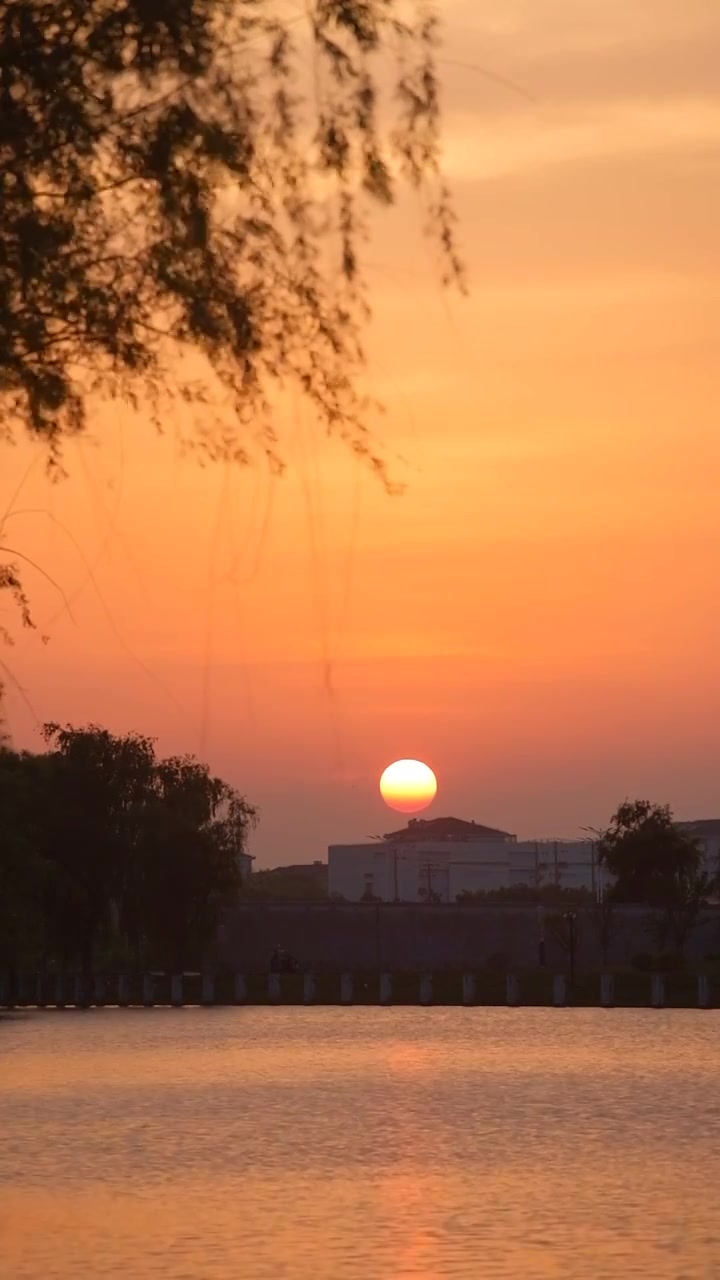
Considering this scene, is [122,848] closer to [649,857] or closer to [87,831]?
[87,831]

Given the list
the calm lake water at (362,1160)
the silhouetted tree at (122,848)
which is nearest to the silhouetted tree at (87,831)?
the silhouetted tree at (122,848)

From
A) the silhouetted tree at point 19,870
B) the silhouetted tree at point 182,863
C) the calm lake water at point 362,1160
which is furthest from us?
the silhouetted tree at point 182,863

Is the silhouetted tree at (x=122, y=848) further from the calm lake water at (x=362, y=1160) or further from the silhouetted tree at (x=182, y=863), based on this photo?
the calm lake water at (x=362, y=1160)

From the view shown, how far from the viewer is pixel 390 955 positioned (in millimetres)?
101000

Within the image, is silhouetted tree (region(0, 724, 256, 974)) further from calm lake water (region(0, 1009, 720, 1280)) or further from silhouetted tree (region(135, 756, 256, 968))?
calm lake water (region(0, 1009, 720, 1280))

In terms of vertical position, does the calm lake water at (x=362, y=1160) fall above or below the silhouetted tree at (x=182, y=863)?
below

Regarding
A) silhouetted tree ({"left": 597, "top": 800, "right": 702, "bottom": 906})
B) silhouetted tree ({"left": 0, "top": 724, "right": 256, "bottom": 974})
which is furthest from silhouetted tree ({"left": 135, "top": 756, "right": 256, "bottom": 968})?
silhouetted tree ({"left": 597, "top": 800, "right": 702, "bottom": 906})

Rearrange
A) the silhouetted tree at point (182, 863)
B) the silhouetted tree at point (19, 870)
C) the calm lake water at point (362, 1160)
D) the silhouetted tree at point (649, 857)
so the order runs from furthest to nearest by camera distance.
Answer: the silhouetted tree at point (649, 857) < the silhouetted tree at point (182, 863) < the silhouetted tree at point (19, 870) < the calm lake water at point (362, 1160)

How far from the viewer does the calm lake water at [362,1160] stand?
1802 centimetres

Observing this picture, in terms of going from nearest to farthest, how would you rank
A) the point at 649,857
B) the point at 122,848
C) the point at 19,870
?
the point at 19,870 → the point at 122,848 → the point at 649,857

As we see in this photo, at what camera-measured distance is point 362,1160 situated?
82.2ft

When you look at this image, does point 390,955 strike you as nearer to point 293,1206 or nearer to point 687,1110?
point 687,1110

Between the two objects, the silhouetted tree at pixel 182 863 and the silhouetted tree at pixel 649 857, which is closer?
the silhouetted tree at pixel 182 863

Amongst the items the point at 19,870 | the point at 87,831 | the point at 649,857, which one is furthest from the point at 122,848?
→ the point at 649,857
